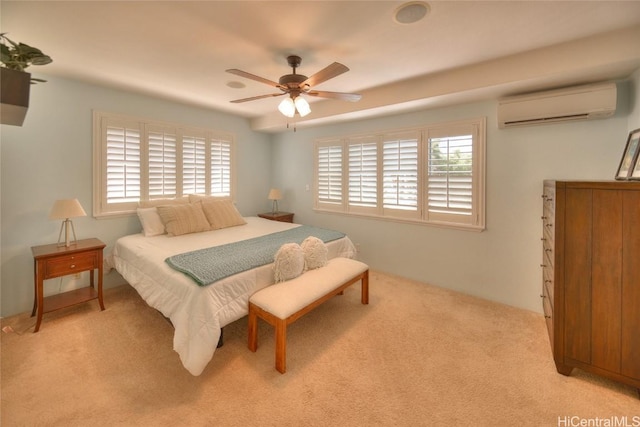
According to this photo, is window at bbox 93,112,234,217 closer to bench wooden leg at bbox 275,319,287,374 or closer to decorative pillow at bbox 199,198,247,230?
decorative pillow at bbox 199,198,247,230

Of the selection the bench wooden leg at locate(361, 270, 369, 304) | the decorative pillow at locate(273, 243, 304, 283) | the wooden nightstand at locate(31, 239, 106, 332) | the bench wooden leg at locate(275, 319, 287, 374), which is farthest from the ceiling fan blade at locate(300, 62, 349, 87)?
the wooden nightstand at locate(31, 239, 106, 332)

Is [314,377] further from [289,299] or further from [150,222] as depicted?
[150,222]

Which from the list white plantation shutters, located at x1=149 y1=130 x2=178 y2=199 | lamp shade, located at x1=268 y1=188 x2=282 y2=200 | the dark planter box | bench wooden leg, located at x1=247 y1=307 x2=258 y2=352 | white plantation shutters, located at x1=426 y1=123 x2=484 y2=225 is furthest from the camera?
lamp shade, located at x1=268 y1=188 x2=282 y2=200

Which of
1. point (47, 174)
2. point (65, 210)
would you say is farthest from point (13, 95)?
point (47, 174)

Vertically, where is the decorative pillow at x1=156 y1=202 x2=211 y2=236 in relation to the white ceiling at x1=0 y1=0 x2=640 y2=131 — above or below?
below

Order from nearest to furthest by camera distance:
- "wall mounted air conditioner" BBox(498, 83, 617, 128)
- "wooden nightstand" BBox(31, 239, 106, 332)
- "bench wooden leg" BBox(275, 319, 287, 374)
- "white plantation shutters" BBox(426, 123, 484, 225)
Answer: "bench wooden leg" BBox(275, 319, 287, 374), "wall mounted air conditioner" BBox(498, 83, 617, 128), "wooden nightstand" BBox(31, 239, 106, 332), "white plantation shutters" BBox(426, 123, 484, 225)

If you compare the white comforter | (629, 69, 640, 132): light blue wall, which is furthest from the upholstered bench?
(629, 69, 640, 132): light blue wall

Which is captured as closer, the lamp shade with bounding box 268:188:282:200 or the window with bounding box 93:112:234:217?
the window with bounding box 93:112:234:217

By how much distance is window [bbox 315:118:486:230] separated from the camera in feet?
10.2

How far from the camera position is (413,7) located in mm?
1712

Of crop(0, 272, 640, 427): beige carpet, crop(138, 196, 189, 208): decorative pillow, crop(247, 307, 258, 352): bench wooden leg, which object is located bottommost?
crop(0, 272, 640, 427): beige carpet

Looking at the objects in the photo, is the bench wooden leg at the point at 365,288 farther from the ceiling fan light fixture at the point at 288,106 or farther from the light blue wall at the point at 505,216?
the ceiling fan light fixture at the point at 288,106

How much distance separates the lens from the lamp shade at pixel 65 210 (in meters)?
2.57

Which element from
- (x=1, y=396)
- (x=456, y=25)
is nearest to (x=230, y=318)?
(x=1, y=396)
